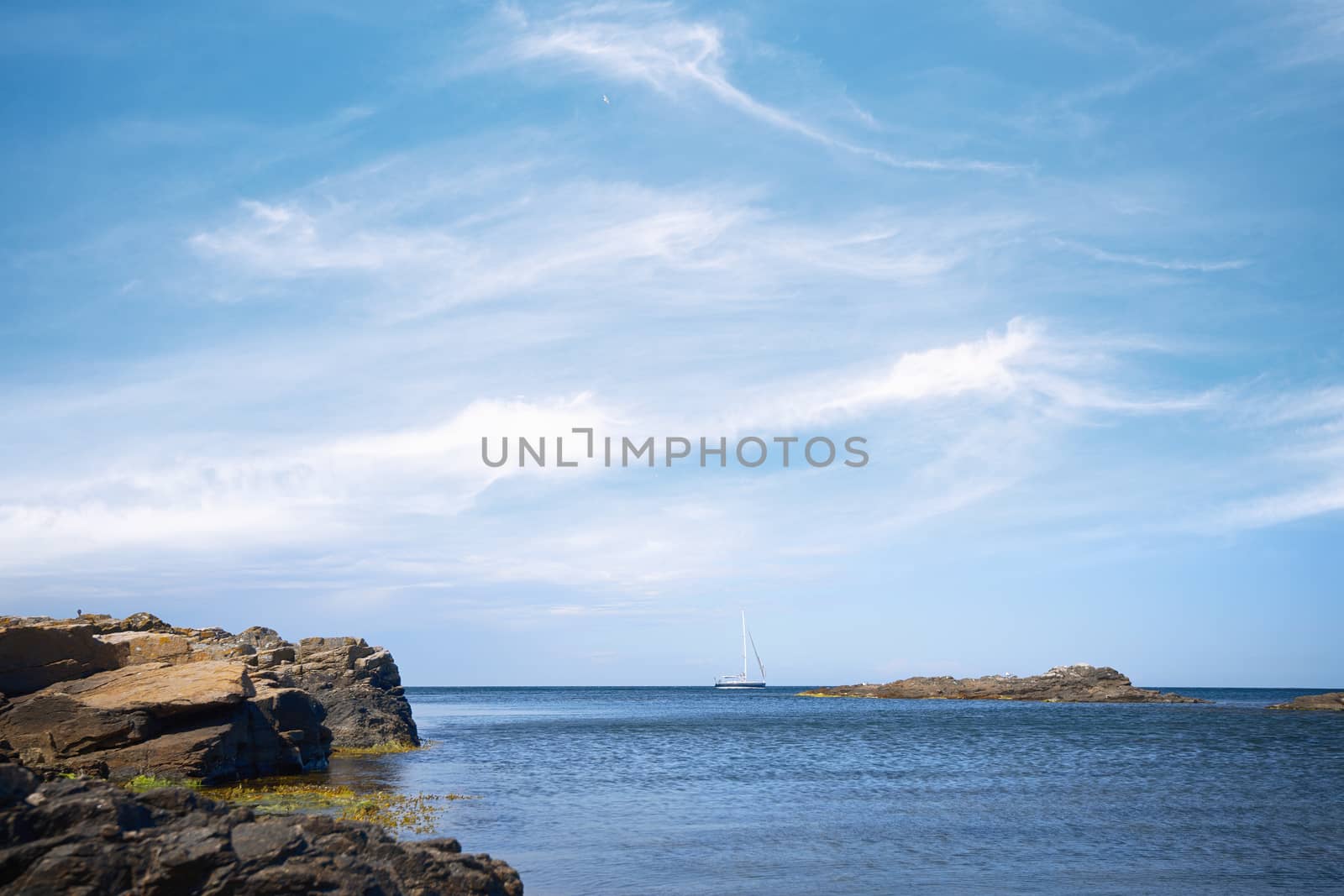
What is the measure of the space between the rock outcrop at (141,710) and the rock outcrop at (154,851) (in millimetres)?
12367

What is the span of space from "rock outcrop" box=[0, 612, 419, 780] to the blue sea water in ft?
17.4

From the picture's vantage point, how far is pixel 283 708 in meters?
39.1

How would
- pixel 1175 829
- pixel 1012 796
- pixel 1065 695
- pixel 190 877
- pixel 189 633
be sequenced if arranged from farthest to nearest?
pixel 1065 695 < pixel 189 633 < pixel 1012 796 < pixel 1175 829 < pixel 190 877

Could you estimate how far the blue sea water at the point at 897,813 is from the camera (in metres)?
21.2

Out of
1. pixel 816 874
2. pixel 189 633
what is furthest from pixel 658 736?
pixel 816 874

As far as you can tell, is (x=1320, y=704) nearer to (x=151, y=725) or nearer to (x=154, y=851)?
(x=151, y=725)

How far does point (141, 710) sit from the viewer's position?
1229 inches

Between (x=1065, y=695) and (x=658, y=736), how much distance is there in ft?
358

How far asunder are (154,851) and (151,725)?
22.2 m

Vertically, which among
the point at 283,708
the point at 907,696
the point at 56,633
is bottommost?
the point at 907,696

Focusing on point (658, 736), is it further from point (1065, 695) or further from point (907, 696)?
point (907, 696)

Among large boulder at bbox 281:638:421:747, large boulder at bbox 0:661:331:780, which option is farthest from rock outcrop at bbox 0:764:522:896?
large boulder at bbox 281:638:421:747

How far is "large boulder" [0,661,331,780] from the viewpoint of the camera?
30.3m

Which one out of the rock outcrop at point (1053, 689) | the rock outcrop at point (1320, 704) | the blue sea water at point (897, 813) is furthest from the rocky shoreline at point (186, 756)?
the rock outcrop at point (1053, 689)
